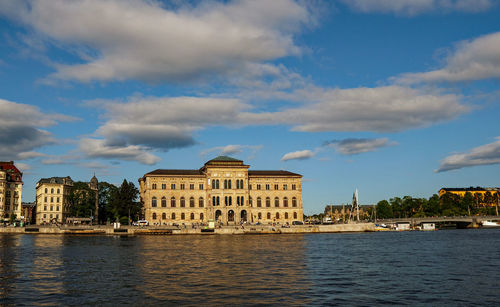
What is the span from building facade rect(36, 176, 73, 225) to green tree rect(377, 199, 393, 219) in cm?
12276

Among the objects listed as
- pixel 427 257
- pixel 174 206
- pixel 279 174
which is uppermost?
pixel 279 174

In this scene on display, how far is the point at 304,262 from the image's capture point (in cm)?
4025

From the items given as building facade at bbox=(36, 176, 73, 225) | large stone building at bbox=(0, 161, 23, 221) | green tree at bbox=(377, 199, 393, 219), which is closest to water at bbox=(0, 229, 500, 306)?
large stone building at bbox=(0, 161, 23, 221)

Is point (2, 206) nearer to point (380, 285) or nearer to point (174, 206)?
point (174, 206)

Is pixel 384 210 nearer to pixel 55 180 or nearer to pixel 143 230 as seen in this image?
pixel 143 230

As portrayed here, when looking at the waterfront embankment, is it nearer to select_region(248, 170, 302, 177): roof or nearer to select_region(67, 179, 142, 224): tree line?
select_region(67, 179, 142, 224): tree line

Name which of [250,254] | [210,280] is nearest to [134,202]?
[250,254]

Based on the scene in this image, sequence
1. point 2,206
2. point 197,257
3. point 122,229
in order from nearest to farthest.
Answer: point 197,257 → point 122,229 → point 2,206

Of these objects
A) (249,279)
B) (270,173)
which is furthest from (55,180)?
(249,279)

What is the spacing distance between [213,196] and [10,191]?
58.4m

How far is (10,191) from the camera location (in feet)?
406

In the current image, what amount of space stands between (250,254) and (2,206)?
324ft

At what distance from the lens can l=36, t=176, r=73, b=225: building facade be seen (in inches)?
4985

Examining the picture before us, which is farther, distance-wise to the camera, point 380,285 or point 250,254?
point 250,254
